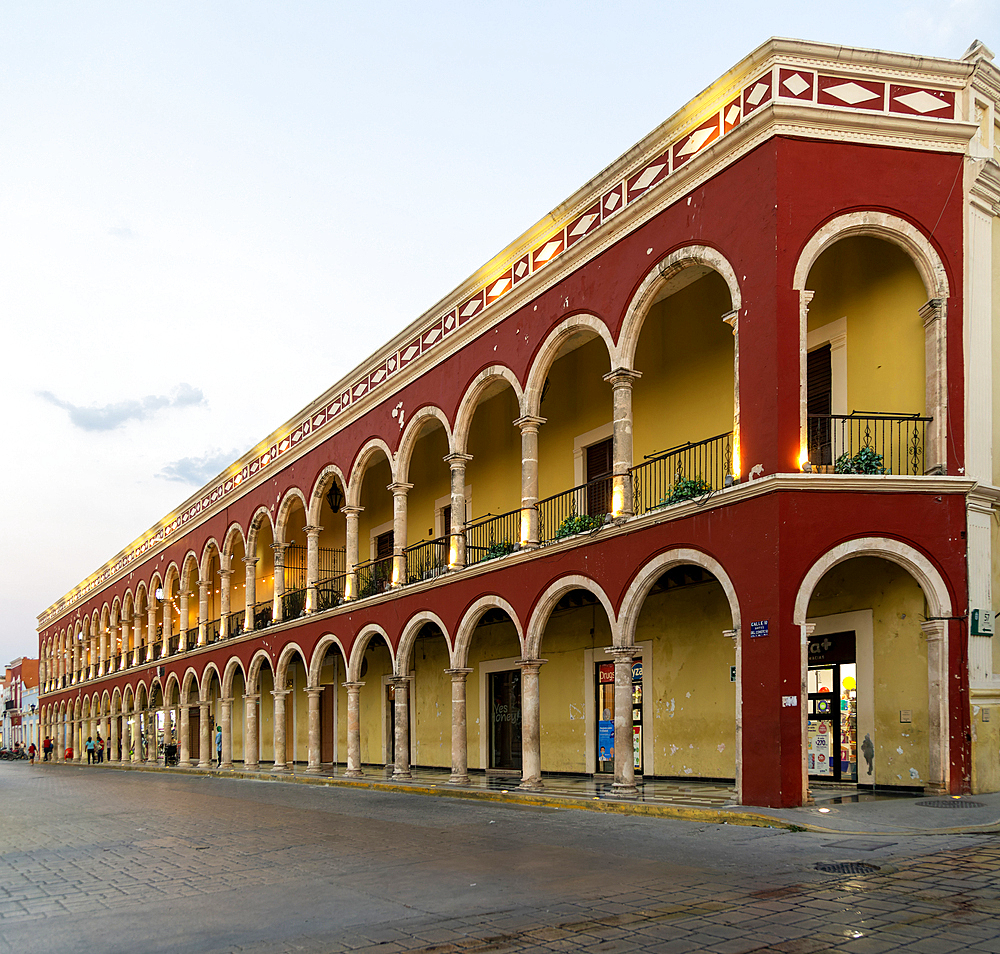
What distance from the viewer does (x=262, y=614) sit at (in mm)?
30891

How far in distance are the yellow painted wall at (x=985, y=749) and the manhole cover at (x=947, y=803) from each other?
695 millimetres

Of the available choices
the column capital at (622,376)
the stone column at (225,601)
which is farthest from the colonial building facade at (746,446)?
the stone column at (225,601)

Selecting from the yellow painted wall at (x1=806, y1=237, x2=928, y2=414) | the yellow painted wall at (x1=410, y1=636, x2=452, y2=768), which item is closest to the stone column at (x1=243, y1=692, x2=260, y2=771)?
the yellow painted wall at (x1=410, y1=636, x2=452, y2=768)

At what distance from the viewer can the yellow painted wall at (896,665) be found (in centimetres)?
1273

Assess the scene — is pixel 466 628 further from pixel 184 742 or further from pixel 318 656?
pixel 184 742

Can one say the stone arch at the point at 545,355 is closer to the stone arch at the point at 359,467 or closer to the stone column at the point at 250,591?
the stone arch at the point at 359,467

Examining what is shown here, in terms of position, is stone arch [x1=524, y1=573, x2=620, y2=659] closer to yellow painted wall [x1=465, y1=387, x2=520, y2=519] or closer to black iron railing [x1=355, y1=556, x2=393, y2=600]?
yellow painted wall [x1=465, y1=387, x2=520, y2=519]

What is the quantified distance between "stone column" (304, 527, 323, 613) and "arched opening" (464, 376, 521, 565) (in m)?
4.93

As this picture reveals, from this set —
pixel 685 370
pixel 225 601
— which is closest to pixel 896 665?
pixel 685 370

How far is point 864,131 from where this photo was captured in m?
12.5

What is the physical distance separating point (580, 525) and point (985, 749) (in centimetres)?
620

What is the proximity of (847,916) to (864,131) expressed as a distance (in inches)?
379

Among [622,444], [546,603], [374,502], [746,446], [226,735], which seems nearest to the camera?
[746,446]

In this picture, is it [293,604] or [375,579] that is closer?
[375,579]
